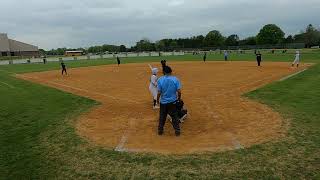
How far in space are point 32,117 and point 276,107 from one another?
899 cm

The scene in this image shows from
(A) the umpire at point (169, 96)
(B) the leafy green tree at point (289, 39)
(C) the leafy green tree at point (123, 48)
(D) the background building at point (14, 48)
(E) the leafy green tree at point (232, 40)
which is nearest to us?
(A) the umpire at point (169, 96)

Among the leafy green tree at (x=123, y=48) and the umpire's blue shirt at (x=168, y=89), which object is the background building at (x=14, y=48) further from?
the umpire's blue shirt at (x=168, y=89)

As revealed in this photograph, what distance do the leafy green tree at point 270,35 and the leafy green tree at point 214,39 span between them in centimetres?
1445

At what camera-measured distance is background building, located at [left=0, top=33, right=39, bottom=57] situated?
109 m

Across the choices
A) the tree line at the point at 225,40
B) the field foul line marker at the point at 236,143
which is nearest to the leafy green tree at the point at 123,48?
the tree line at the point at 225,40

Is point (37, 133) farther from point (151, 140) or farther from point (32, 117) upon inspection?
point (151, 140)

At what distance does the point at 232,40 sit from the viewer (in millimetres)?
145750

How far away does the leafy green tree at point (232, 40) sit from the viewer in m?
139

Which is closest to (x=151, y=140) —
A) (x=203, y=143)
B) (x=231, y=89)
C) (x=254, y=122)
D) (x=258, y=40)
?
(x=203, y=143)

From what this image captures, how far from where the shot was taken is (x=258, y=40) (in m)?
134

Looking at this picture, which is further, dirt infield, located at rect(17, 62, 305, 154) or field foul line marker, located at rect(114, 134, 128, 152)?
dirt infield, located at rect(17, 62, 305, 154)

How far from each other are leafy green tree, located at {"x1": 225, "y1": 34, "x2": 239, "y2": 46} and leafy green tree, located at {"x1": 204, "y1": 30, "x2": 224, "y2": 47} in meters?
2.61

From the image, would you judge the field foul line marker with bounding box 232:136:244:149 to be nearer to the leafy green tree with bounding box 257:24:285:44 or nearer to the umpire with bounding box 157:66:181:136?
the umpire with bounding box 157:66:181:136

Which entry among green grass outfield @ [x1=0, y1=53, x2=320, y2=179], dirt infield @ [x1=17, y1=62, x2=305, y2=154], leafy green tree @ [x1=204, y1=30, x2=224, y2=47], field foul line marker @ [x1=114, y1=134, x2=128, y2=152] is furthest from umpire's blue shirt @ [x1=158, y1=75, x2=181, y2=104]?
leafy green tree @ [x1=204, y1=30, x2=224, y2=47]
